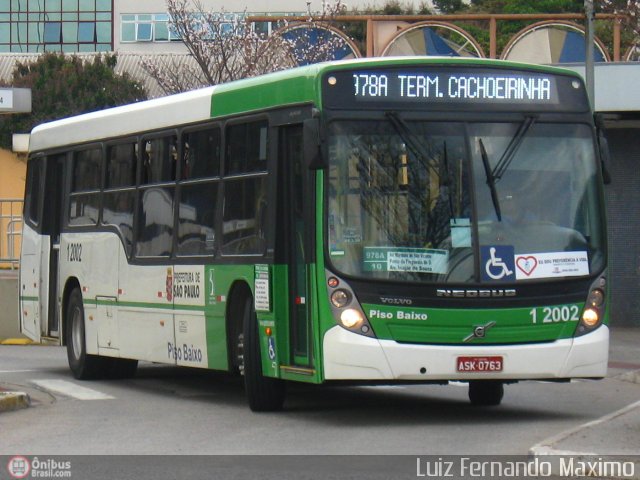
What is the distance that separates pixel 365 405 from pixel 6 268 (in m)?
14.4

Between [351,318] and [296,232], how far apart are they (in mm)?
1058

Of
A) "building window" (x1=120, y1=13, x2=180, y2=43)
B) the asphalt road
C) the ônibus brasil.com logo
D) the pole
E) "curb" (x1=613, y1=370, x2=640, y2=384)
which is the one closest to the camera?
the ônibus brasil.com logo

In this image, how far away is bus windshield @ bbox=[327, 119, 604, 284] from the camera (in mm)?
12047

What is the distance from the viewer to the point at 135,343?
16.0 m

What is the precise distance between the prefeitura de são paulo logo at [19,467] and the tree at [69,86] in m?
51.6

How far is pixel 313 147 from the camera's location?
38.9 feet

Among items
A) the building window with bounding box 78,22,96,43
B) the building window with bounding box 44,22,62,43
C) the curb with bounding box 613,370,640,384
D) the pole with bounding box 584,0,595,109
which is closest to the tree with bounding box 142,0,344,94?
the pole with bounding box 584,0,595,109

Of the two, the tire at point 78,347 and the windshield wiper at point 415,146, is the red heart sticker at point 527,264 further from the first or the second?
the tire at point 78,347

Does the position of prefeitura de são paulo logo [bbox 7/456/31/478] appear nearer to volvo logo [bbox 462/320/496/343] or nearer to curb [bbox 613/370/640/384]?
volvo logo [bbox 462/320/496/343]

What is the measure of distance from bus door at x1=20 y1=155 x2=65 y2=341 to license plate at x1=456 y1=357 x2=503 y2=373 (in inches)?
310

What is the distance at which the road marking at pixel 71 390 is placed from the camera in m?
15.6

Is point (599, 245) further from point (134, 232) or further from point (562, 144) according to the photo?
point (134, 232)

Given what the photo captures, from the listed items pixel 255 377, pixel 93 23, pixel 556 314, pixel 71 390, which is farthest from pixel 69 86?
pixel 556 314

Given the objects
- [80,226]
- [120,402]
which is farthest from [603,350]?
[80,226]
